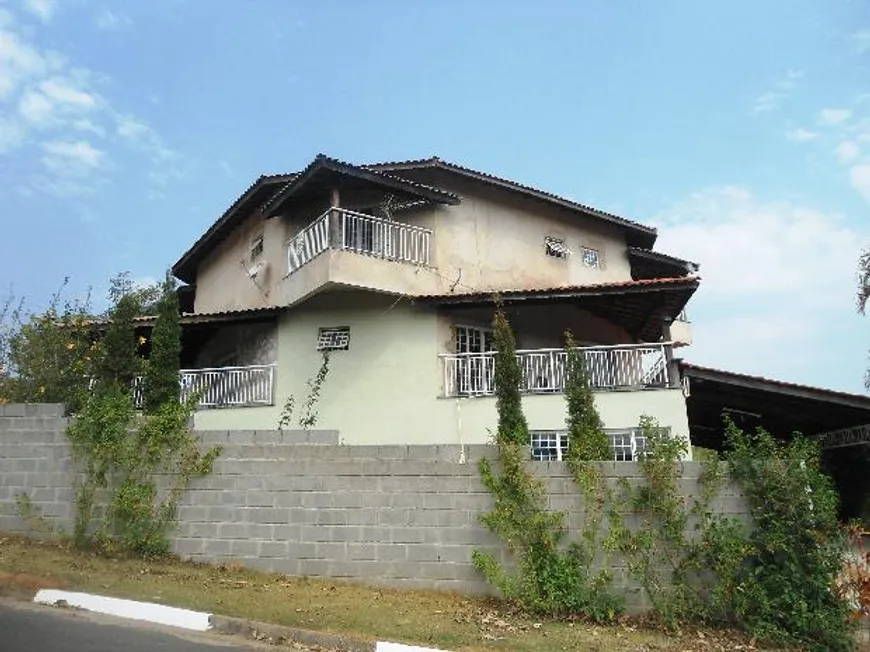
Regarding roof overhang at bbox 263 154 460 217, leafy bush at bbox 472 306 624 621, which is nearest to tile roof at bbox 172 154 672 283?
roof overhang at bbox 263 154 460 217

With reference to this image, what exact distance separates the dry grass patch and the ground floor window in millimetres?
5591

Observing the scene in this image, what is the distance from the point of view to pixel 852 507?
17.9m

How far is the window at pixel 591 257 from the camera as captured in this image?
18859 millimetres

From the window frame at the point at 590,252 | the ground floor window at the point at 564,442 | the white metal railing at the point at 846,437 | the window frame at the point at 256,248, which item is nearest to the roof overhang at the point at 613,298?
the ground floor window at the point at 564,442

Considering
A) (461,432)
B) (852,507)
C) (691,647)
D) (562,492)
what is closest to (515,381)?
(461,432)

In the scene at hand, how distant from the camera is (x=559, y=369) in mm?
14211

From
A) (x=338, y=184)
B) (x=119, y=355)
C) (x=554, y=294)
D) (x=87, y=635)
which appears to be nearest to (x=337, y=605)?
(x=87, y=635)

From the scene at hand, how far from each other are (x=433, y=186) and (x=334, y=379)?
17.7 feet

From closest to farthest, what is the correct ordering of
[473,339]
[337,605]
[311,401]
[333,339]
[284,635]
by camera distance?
[284,635], [337,605], [311,401], [333,339], [473,339]

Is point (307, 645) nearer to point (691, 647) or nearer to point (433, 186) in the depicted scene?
point (691, 647)

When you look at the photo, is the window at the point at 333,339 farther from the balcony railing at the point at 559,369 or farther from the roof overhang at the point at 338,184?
the roof overhang at the point at 338,184

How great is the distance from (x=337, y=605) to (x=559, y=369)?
767cm

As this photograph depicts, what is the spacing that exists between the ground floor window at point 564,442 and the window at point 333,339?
15.0 ft

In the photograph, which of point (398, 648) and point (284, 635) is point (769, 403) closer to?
point (398, 648)
